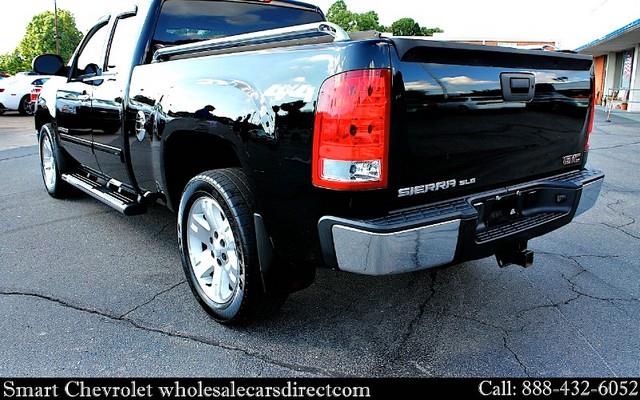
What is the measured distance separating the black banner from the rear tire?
3.47 m

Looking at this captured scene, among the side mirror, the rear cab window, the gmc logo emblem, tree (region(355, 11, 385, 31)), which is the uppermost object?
tree (region(355, 11, 385, 31))

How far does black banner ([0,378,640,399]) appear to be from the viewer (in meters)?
2.45

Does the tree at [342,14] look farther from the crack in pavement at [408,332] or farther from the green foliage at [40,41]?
the crack in pavement at [408,332]

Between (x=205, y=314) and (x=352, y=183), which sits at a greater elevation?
(x=352, y=183)

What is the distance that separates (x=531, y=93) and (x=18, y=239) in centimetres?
442

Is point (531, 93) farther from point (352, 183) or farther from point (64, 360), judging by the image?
point (64, 360)

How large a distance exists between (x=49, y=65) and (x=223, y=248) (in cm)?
361

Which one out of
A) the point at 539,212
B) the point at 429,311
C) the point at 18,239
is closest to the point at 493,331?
the point at 429,311

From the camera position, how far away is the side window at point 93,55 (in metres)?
4.54

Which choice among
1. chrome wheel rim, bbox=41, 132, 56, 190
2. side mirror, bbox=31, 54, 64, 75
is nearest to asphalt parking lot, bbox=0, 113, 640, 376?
chrome wheel rim, bbox=41, 132, 56, 190

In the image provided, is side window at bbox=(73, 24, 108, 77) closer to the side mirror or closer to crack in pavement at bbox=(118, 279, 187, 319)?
the side mirror

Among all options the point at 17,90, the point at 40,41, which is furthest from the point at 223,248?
the point at 40,41

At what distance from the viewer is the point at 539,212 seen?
293cm

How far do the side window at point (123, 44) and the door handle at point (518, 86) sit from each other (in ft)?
8.66
